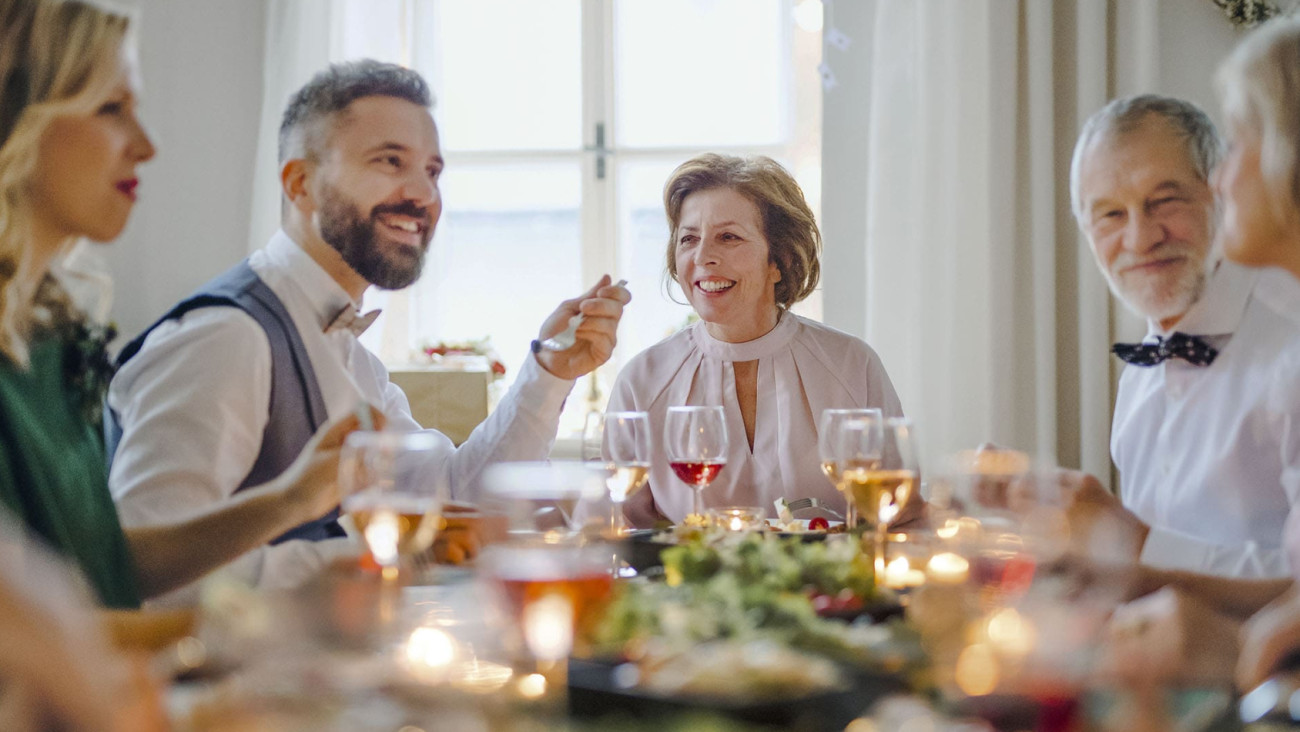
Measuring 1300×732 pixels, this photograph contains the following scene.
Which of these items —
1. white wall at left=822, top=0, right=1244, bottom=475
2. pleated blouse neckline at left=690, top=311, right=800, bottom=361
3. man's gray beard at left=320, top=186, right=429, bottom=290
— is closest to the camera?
man's gray beard at left=320, top=186, right=429, bottom=290

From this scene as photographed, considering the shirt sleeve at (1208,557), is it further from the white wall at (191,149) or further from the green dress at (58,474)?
the white wall at (191,149)

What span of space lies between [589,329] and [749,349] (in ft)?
2.12

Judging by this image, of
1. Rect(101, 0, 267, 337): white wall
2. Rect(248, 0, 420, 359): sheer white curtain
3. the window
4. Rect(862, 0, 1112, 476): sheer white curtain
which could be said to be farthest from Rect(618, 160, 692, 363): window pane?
Rect(101, 0, 267, 337): white wall

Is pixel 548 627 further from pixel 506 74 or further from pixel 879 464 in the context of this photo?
pixel 506 74

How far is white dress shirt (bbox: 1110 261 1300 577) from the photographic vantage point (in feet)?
5.81

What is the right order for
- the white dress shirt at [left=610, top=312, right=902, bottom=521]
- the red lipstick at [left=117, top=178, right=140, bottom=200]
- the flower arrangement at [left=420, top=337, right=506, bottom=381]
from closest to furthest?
1. the red lipstick at [left=117, top=178, right=140, bottom=200]
2. the white dress shirt at [left=610, top=312, right=902, bottom=521]
3. the flower arrangement at [left=420, top=337, right=506, bottom=381]

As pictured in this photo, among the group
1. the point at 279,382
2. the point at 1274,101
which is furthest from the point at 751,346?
the point at 1274,101

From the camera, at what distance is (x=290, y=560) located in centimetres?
150

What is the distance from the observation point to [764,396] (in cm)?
274

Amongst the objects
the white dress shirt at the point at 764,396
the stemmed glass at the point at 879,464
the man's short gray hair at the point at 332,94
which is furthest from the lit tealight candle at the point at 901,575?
the man's short gray hair at the point at 332,94

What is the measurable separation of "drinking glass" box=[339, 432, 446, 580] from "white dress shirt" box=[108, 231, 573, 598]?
1.20 ft

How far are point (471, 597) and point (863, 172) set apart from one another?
3.40 m

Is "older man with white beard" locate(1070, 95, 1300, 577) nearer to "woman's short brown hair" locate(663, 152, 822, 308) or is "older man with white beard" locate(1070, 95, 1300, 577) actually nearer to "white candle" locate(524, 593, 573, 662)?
"woman's short brown hair" locate(663, 152, 822, 308)

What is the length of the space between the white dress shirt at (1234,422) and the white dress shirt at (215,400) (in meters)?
1.23
